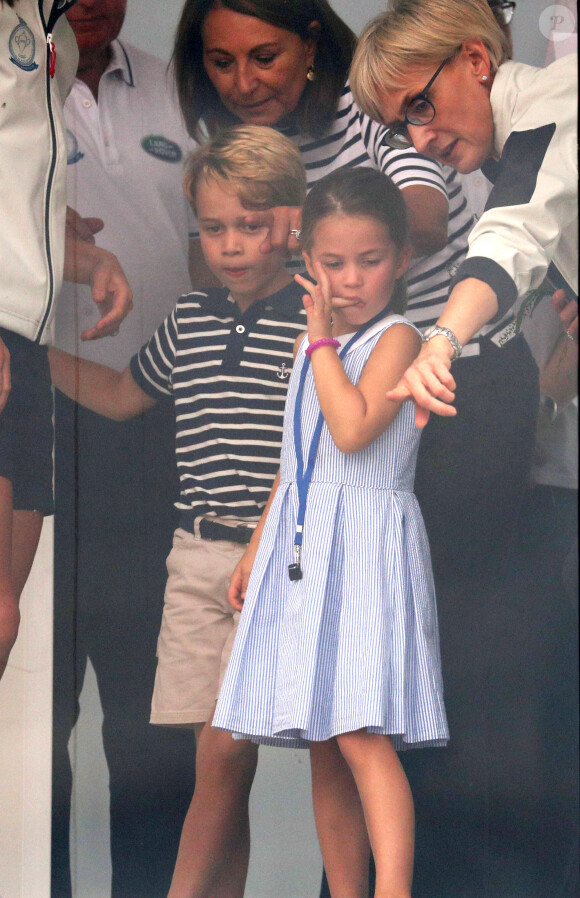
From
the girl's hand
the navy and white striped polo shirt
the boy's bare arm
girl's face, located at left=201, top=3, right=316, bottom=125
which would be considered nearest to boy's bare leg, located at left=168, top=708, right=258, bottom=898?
the navy and white striped polo shirt

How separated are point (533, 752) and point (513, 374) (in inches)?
30.4

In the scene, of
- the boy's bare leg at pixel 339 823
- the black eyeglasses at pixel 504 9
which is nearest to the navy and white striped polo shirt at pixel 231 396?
the boy's bare leg at pixel 339 823

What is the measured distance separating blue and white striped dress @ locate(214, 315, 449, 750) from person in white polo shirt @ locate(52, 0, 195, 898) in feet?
1.32

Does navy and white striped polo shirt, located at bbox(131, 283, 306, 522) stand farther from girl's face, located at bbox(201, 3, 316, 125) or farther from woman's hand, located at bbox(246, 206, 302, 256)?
girl's face, located at bbox(201, 3, 316, 125)

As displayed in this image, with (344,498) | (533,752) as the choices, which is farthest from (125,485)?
(533,752)

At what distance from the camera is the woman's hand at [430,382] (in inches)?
71.2

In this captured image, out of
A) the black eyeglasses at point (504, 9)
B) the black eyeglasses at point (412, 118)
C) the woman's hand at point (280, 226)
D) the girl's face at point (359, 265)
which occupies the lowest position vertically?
the girl's face at point (359, 265)

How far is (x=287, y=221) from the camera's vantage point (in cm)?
233

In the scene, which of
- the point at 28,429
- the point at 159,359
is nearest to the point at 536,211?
the point at 159,359

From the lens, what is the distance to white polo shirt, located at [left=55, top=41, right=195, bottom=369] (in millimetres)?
2467

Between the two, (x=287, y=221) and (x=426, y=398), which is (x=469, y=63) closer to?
(x=287, y=221)

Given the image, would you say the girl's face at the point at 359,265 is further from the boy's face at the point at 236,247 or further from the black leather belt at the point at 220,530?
the black leather belt at the point at 220,530

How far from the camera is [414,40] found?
2152 mm

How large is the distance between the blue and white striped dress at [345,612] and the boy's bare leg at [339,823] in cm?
9
